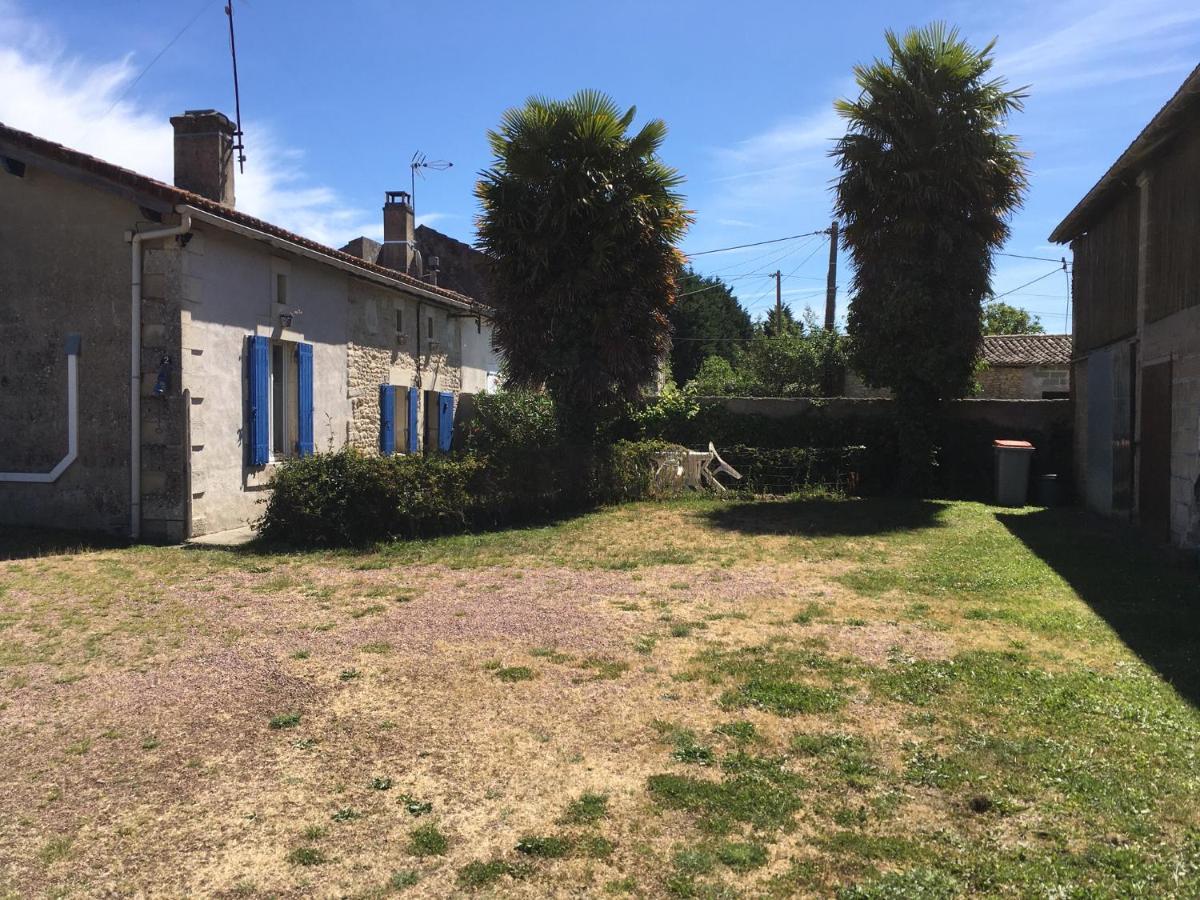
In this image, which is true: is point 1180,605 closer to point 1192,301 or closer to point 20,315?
point 1192,301

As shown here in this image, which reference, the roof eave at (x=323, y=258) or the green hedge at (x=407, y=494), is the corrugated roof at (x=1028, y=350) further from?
the green hedge at (x=407, y=494)

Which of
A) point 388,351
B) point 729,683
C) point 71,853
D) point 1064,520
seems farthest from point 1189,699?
point 388,351

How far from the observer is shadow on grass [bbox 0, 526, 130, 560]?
9375 millimetres

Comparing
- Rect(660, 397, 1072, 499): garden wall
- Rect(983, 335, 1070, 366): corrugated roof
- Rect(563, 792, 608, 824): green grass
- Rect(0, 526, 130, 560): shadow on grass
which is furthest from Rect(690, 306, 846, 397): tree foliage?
Rect(563, 792, 608, 824): green grass

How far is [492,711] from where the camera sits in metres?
4.75

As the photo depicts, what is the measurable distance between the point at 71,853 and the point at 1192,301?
1074 centimetres

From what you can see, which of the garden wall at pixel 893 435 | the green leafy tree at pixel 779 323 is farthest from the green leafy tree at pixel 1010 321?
the garden wall at pixel 893 435

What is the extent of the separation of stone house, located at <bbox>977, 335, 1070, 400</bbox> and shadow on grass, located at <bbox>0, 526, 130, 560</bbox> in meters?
26.6

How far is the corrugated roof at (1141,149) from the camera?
8477 mm

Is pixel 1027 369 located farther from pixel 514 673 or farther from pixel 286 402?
pixel 514 673

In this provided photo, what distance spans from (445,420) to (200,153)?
7.36m

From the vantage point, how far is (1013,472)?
1471cm

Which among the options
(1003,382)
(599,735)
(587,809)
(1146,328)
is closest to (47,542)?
(599,735)

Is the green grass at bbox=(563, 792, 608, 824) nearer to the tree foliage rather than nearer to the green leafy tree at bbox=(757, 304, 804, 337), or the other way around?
the tree foliage
